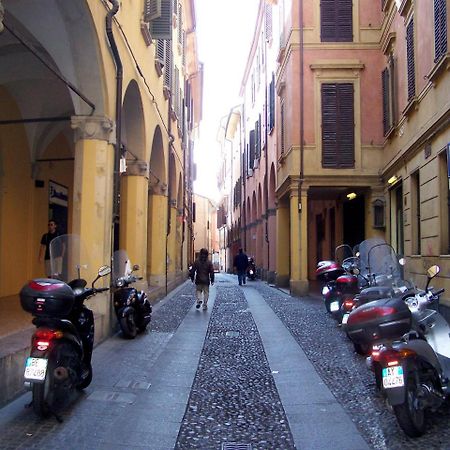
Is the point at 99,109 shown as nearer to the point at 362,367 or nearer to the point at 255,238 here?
the point at 362,367

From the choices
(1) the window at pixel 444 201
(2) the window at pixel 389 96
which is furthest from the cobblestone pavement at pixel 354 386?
(2) the window at pixel 389 96

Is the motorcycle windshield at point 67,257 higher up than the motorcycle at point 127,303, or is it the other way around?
the motorcycle windshield at point 67,257

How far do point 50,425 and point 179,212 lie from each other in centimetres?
1917

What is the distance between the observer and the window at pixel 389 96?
1405 centimetres

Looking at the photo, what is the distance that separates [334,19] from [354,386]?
44.7 ft

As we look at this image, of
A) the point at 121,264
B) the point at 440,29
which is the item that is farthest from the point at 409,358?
the point at 440,29

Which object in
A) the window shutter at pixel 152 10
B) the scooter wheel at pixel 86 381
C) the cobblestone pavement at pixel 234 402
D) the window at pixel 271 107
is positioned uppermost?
the window at pixel 271 107

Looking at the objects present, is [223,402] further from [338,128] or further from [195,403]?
[338,128]

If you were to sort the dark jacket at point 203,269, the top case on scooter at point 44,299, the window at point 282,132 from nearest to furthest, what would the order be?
the top case on scooter at point 44,299, the dark jacket at point 203,269, the window at point 282,132

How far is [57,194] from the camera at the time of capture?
13289 millimetres

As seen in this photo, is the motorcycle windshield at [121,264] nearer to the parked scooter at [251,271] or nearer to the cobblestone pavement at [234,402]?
the cobblestone pavement at [234,402]

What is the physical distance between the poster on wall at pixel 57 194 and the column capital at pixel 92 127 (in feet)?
16.4

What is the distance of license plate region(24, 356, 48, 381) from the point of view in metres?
4.26

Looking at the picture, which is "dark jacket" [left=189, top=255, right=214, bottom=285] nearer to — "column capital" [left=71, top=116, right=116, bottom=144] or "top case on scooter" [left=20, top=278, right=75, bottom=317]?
"column capital" [left=71, top=116, right=116, bottom=144]
